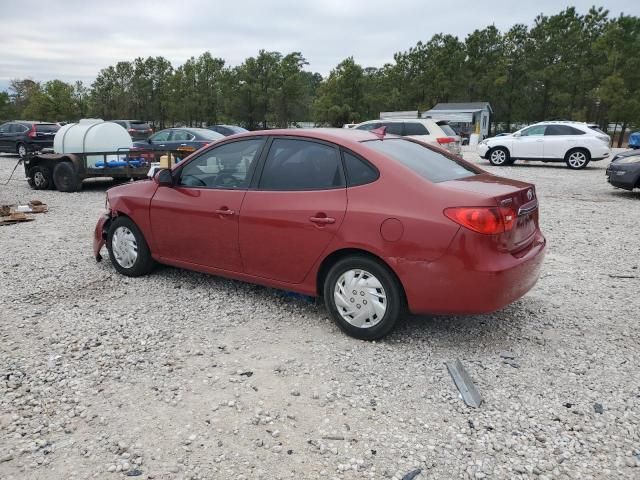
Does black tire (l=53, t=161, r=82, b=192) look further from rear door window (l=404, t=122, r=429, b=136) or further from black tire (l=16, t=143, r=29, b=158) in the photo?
black tire (l=16, t=143, r=29, b=158)

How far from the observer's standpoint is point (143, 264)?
18.1ft

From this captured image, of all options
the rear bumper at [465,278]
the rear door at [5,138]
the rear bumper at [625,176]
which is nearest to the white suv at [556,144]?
the rear bumper at [625,176]

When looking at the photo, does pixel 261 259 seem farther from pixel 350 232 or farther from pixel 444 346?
pixel 444 346

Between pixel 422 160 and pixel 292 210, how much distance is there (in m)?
1.14

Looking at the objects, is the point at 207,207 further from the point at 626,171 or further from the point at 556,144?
the point at 556,144

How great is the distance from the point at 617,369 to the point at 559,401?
726mm

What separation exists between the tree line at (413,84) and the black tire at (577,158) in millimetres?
25080

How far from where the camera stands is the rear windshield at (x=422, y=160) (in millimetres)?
4016

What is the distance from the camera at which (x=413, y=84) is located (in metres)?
56.7

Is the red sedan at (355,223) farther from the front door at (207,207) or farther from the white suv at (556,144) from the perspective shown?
the white suv at (556,144)

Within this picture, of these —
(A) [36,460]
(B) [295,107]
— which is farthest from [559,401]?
(B) [295,107]

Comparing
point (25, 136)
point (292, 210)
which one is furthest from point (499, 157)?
point (25, 136)

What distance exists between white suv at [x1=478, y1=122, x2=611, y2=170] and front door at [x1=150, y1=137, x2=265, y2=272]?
1680 centimetres

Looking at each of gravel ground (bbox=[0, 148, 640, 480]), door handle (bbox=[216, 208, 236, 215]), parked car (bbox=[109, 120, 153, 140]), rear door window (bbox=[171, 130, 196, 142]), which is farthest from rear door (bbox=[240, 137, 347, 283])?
parked car (bbox=[109, 120, 153, 140])
